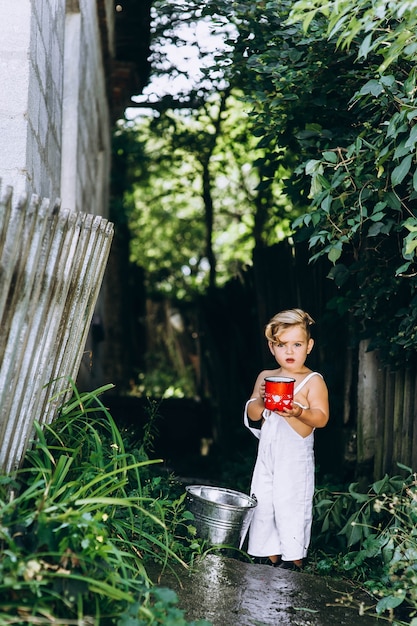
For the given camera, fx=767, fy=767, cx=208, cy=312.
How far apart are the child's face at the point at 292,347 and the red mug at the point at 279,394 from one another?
428 millimetres

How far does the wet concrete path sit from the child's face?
102 centimetres

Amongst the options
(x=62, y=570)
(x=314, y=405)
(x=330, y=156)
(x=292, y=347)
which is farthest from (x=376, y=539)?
(x=62, y=570)

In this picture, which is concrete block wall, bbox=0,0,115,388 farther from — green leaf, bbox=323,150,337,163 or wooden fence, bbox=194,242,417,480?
wooden fence, bbox=194,242,417,480

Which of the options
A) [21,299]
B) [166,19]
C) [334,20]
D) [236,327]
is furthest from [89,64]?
[21,299]

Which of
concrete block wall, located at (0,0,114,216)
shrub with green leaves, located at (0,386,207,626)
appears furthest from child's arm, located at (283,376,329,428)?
concrete block wall, located at (0,0,114,216)

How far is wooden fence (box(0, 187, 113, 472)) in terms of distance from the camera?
2504 millimetres

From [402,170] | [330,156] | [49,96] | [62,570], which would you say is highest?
[49,96]

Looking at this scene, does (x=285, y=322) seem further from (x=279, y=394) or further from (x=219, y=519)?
(x=219, y=519)

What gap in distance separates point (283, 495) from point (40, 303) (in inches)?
70.0

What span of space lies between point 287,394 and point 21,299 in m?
1.45

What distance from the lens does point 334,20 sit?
2904 mm

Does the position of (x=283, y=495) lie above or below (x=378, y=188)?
below

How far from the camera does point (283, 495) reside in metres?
3.91

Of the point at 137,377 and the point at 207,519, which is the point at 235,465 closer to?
the point at 207,519
